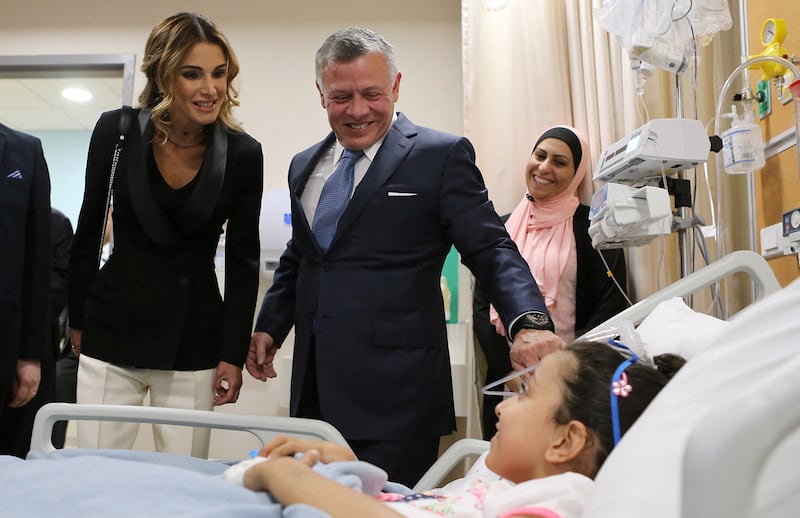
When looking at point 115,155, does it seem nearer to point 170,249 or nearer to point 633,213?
point 170,249

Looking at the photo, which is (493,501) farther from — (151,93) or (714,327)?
(151,93)

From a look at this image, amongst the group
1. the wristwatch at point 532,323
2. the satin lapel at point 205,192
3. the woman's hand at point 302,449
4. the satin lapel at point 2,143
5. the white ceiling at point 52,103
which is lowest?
the woman's hand at point 302,449

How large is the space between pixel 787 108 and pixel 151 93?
6.44ft

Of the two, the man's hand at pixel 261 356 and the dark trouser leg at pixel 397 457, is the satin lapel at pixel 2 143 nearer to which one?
the man's hand at pixel 261 356

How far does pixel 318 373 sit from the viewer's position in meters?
1.80

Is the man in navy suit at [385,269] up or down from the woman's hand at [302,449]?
up

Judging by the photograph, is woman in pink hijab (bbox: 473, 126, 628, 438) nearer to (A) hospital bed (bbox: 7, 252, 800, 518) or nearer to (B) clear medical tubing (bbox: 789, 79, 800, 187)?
(B) clear medical tubing (bbox: 789, 79, 800, 187)

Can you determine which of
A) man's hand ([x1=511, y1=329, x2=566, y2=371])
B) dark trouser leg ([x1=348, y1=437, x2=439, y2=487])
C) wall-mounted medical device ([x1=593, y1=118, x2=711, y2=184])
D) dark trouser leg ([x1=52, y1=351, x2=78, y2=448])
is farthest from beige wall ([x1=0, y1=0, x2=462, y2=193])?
man's hand ([x1=511, y1=329, x2=566, y2=371])

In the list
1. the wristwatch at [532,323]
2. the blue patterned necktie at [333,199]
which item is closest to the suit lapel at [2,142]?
the blue patterned necktie at [333,199]

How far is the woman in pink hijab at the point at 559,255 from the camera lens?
9.33ft

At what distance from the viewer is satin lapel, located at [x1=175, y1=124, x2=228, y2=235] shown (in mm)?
1902

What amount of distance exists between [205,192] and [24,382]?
768mm

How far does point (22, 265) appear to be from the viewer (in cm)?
206

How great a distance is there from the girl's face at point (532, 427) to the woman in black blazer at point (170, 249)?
38.5 inches
